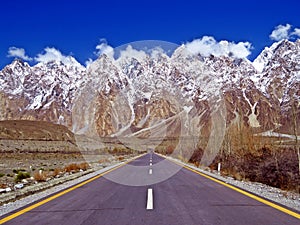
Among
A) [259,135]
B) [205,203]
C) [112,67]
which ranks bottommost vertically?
[205,203]

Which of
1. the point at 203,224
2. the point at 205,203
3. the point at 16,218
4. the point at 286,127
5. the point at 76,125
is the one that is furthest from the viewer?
the point at 286,127

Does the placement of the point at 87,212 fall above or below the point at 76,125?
below

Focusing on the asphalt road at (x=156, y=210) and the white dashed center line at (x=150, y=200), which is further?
the white dashed center line at (x=150, y=200)

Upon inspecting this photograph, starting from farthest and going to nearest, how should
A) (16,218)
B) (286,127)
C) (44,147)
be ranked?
(44,147)
(286,127)
(16,218)

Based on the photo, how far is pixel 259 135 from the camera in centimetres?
2559

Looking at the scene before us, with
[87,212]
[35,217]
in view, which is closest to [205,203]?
[87,212]

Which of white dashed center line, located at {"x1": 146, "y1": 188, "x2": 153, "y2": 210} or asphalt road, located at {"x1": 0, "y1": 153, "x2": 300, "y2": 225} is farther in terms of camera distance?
white dashed center line, located at {"x1": 146, "y1": 188, "x2": 153, "y2": 210}

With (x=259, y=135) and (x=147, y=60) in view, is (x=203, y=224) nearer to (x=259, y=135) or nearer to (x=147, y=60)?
(x=147, y=60)

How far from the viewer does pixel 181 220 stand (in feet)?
23.5

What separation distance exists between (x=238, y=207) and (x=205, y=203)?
3.35ft

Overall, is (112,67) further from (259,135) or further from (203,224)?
(259,135)

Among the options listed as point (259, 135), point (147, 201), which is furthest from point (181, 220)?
point (259, 135)

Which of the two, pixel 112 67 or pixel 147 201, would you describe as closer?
pixel 147 201

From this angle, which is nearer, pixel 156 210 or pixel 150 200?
pixel 156 210
